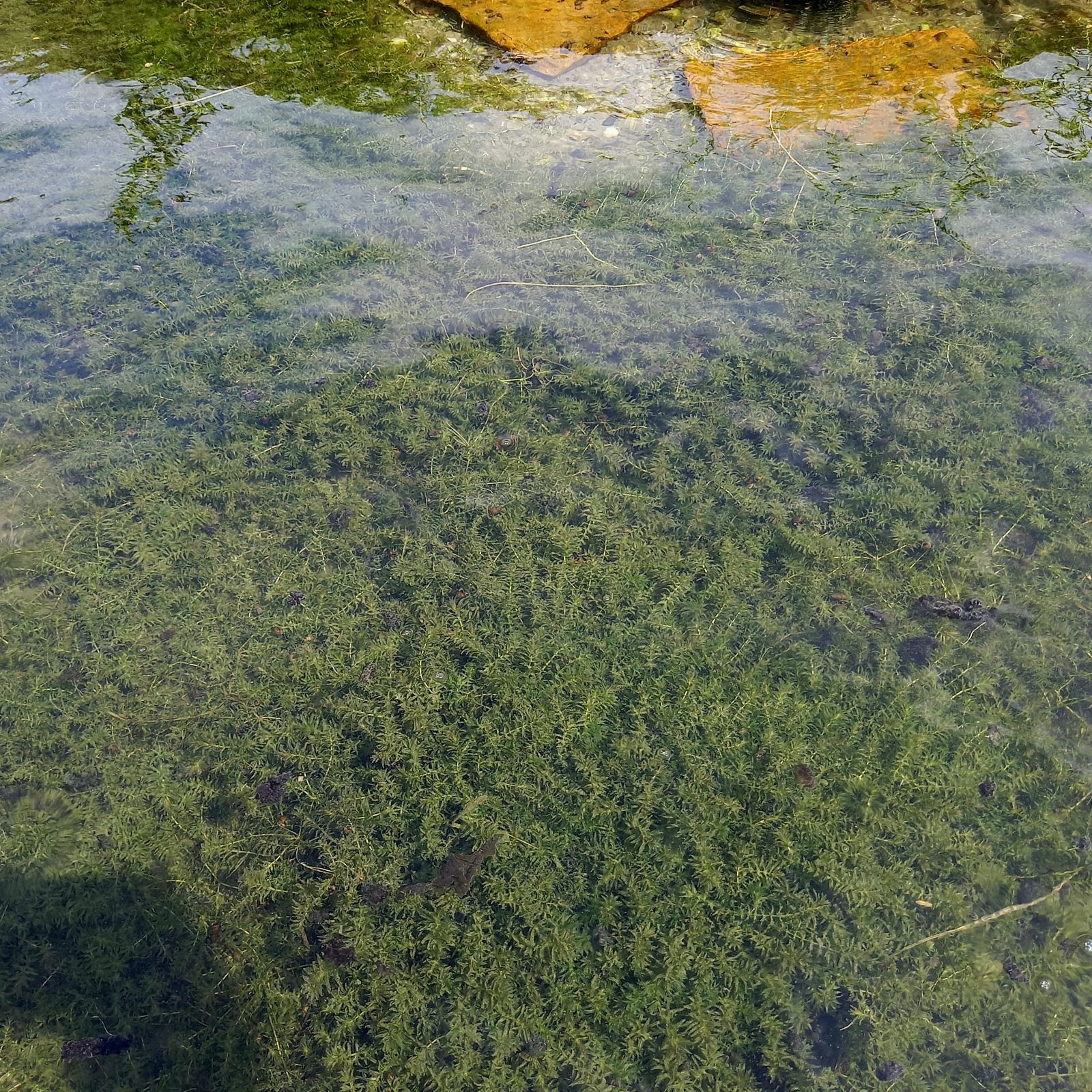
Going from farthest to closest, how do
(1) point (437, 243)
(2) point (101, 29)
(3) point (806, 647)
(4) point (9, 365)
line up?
(2) point (101, 29) < (1) point (437, 243) < (4) point (9, 365) < (3) point (806, 647)

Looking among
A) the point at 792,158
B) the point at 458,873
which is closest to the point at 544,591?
the point at 458,873

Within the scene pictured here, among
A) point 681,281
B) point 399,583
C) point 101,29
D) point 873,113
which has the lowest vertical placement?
point 399,583

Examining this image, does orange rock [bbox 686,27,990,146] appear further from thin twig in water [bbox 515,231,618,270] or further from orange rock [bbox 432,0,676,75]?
thin twig in water [bbox 515,231,618,270]

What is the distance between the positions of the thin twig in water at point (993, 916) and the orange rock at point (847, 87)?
13.4 feet

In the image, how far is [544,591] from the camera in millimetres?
3041

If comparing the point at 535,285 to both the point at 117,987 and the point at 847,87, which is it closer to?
the point at 847,87

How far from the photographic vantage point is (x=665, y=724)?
273 cm

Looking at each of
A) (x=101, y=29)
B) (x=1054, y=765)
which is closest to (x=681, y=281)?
(x=1054, y=765)

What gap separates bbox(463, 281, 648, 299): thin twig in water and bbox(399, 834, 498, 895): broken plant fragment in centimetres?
279

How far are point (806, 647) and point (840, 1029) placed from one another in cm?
126

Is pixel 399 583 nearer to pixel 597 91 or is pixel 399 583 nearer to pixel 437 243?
pixel 437 243

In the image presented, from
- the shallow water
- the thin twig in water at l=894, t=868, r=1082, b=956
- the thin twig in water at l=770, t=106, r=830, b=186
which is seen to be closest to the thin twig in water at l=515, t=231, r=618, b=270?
the shallow water

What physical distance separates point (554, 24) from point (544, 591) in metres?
4.27

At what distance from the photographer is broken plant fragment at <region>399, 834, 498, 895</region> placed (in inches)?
95.8
